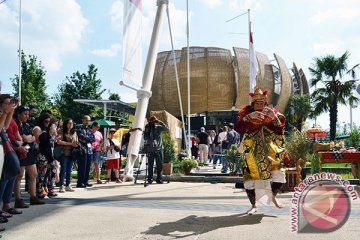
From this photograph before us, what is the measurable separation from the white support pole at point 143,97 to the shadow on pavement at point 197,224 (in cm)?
534

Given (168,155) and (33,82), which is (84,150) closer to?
(168,155)

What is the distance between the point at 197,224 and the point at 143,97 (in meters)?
6.31

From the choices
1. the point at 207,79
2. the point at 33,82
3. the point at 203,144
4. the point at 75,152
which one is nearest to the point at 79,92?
the point at 33,82

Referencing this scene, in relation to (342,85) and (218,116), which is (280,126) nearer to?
(342,85)

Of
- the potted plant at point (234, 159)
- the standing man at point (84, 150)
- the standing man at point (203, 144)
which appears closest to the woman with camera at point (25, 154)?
the standing man at point (84, 150)

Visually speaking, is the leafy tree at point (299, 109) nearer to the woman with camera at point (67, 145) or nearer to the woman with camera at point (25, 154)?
the woman with camera at point (67, 145)

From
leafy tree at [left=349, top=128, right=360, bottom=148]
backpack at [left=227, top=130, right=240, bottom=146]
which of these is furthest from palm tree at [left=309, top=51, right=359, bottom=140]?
backpack at [left=227, top=130, right=240, bottom=146]

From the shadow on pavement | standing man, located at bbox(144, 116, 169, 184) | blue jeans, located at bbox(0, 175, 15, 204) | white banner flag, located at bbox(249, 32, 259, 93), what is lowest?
the shadow on pavement

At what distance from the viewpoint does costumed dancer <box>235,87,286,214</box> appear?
5473mm

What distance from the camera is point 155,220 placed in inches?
200

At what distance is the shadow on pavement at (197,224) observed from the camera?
173 inches

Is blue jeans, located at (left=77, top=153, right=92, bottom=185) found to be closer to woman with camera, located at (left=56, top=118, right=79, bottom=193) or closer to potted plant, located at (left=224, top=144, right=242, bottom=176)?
woman with camera, located at (left=56, top=118, right=79, bottom=193)

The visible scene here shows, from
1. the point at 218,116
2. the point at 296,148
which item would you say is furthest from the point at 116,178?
the point at 218,116

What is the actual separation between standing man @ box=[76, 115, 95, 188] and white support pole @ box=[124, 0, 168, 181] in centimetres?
150
